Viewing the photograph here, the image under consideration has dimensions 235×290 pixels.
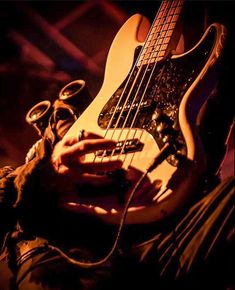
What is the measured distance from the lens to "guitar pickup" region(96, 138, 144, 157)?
1.06 meters

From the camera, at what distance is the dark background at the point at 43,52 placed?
2.12 meters

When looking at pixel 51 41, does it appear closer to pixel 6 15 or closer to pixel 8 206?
pixel 6 15

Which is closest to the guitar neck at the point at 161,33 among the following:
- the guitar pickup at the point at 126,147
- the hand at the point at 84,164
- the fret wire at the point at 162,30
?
the fret wire at the point at 162,30

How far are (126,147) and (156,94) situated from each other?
0.79ft

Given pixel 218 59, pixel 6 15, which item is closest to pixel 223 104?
pixel 218 59

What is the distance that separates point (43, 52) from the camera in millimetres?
2201

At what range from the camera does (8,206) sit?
40.3 inches

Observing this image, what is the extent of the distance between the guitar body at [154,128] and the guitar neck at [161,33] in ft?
0.17

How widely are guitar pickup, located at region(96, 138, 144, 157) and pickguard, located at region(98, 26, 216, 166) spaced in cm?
5

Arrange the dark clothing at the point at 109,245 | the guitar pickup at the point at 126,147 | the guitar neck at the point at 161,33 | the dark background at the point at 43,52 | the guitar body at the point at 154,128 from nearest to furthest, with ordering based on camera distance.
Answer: the dark clothing at the point at 109,245, the guitar body at the point at 154,128, the guitar pickup at the point at 126,147, the guitar neck at the point at 161,33, the dark background at the point at 43,52

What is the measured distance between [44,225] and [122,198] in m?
0.25

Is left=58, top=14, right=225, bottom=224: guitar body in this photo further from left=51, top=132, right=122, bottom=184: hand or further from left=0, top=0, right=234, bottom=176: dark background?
left=0, top=0, right=234, bottom=176: dark background

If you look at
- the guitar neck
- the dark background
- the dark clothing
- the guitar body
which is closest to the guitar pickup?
the guitar body

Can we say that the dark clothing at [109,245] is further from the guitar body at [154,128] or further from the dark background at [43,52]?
the dark background at [43,52]
